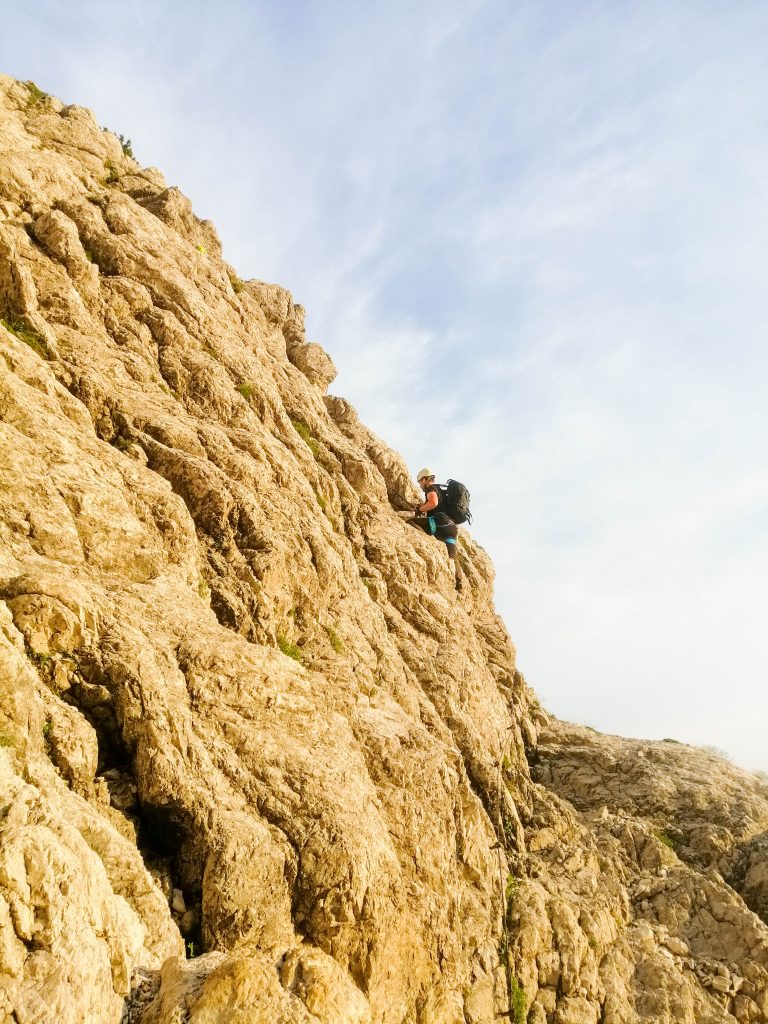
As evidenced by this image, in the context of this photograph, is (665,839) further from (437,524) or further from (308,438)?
(308,438)

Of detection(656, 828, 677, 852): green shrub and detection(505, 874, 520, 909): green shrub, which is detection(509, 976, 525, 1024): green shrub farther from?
detection(656, 828, 677, 852): green shrub

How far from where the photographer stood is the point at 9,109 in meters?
27.5

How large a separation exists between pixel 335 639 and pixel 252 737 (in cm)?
542

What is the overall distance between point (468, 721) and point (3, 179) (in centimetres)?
2032

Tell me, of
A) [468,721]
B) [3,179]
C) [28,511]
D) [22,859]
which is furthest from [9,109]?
[22,859]

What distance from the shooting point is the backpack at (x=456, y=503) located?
2927cm

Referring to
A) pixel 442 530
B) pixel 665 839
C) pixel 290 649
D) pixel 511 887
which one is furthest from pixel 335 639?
pixel 665 839

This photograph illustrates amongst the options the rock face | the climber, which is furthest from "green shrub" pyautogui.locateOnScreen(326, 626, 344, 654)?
the climber

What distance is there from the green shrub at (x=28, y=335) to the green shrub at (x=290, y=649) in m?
8.33

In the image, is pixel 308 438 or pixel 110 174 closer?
pixel 308 438

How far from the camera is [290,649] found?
54.4 ft

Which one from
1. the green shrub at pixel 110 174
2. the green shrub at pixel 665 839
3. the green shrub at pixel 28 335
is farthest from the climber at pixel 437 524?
the green shrub at pixel 110 174

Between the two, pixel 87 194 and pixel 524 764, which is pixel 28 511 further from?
pixel 524 764

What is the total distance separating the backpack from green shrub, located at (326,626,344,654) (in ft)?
39.0
